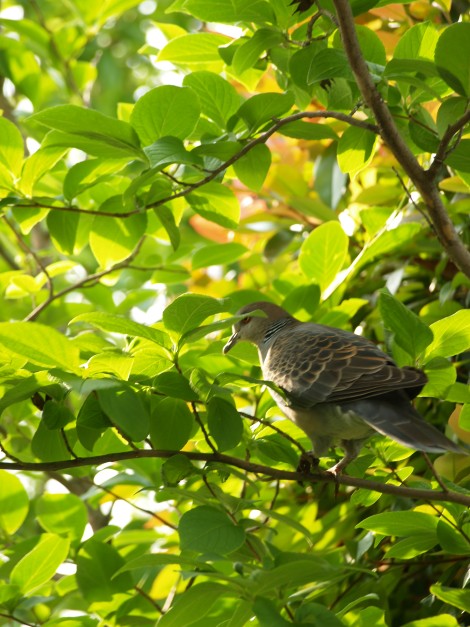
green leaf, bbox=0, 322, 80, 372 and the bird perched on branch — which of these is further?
the bird perched on branch

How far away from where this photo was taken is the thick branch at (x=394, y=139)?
5.16 ft

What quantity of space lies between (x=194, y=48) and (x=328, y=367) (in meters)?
0.94

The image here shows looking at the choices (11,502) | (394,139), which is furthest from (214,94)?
(11,502)

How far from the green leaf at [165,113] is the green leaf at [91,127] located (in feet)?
0.18

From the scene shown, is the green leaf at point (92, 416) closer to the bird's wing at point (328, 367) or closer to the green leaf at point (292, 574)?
the green leaf at point (292, 574)

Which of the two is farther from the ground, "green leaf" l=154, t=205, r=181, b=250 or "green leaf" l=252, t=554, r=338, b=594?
"green leaf" l=154, t=205, r=181, b=250

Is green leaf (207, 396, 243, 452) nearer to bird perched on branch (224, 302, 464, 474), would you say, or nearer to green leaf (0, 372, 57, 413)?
bird perched on branch (224, 302, 464, 474)

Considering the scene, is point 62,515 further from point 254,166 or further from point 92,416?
point 254,166

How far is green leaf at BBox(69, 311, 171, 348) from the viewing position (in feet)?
5.44

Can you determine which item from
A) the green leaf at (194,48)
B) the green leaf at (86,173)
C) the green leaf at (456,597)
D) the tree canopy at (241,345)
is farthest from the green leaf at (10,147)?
the green leaf at (456,597)

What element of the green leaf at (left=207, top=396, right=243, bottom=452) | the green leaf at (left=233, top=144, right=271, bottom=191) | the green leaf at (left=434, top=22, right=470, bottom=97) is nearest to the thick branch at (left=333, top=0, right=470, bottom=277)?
the green leaf at (left=434, top=22, right=470, bottom=97)

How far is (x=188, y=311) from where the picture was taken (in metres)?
1.66

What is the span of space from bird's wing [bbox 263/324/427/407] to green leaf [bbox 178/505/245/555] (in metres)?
0.57

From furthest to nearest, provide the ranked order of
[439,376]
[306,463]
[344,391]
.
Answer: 1. [344,391]
2. [306,463]
3. [439,376]
